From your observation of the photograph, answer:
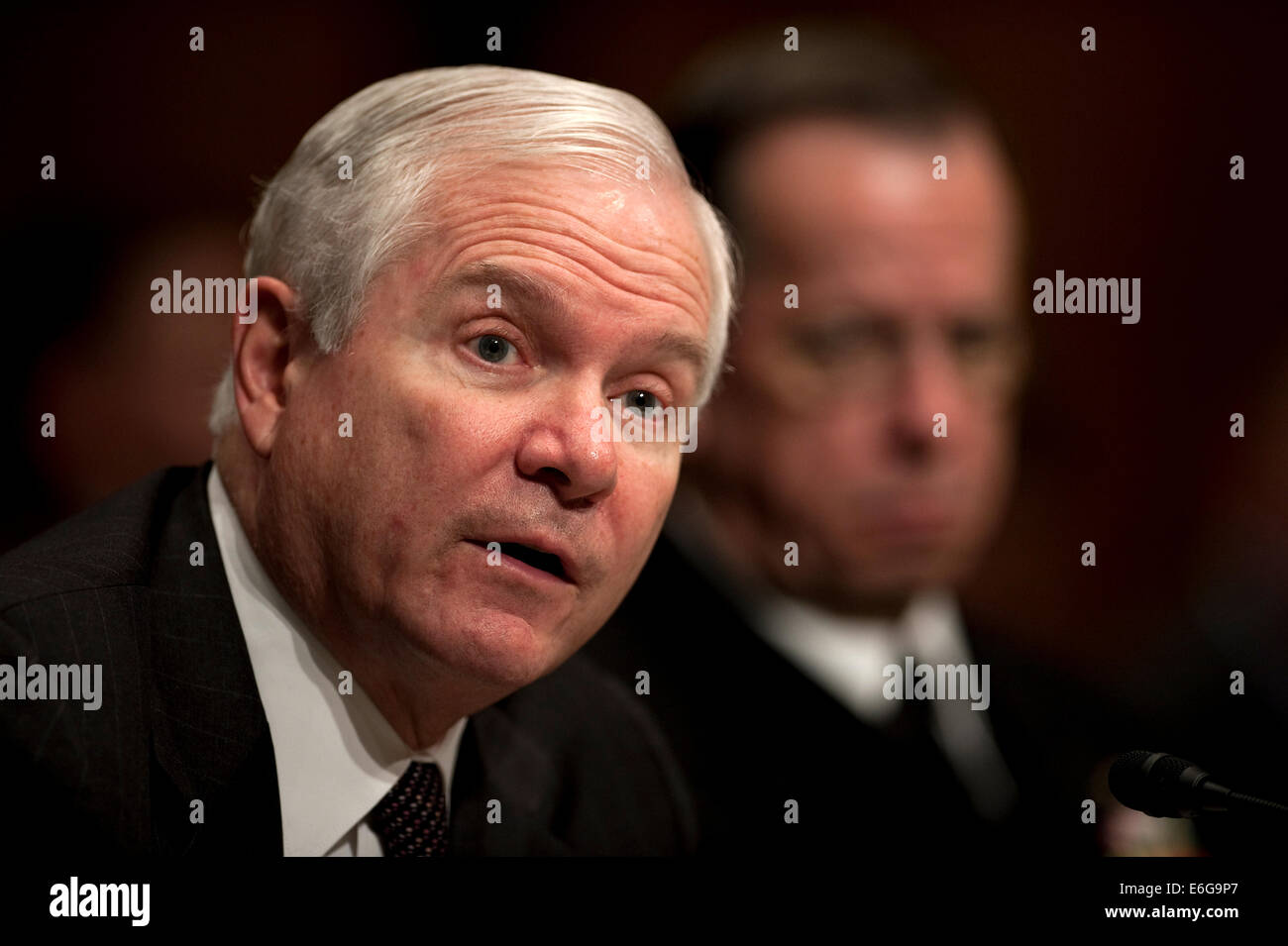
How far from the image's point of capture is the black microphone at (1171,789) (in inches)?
69.4

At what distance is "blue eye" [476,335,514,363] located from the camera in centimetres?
175

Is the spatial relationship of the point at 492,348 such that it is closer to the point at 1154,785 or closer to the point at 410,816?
the point at 410,816

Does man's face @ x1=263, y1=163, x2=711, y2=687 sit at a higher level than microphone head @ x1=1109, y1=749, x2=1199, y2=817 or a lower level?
higher

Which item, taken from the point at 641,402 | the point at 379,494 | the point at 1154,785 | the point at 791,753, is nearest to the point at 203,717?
the point at 379,494

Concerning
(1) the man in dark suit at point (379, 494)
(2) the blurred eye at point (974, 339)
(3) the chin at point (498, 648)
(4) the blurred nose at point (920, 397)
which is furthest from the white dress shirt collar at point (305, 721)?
(2) the blurred eye at point (974, 339)

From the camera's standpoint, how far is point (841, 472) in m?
2.54

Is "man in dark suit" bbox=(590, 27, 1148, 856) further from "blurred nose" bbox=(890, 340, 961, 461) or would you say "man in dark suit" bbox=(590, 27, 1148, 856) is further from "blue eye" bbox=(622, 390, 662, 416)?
"blue eye" bbox=(622, 390, 662, 416)

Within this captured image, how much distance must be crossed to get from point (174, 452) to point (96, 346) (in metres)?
0.22

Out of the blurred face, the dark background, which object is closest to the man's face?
the dark background

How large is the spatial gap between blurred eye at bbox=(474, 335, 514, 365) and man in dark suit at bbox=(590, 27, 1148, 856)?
81 centimetres

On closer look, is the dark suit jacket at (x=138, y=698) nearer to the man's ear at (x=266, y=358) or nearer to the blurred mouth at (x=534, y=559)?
the man's ear at (x=266, y=358)

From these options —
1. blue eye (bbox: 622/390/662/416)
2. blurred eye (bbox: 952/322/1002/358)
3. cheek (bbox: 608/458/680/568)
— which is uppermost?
blurred eye (bbox: 952/322/1002/358)

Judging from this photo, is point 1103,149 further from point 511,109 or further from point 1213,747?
point 511,109
